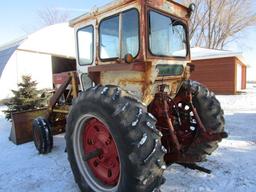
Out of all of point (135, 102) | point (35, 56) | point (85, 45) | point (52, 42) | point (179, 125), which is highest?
point (52, 42)

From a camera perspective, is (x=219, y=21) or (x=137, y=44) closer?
(x=137, y=44)

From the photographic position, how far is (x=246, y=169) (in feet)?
11.5

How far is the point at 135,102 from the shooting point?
2.38 m

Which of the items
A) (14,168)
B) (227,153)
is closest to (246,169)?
(227,153)

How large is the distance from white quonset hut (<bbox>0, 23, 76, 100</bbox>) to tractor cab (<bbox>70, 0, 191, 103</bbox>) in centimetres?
962

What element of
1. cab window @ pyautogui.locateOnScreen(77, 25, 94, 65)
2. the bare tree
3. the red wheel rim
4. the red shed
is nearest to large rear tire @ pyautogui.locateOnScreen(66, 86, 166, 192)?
the red wheel rim

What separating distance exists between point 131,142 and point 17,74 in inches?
451

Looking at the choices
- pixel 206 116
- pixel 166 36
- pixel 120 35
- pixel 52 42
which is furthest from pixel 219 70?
pixel 120 35

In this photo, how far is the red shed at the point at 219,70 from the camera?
1539 cm

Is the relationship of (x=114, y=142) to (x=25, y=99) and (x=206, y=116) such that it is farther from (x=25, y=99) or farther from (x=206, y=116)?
(x=25, y=99)

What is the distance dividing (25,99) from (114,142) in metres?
6.00

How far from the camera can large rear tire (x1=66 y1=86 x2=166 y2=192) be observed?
221cm

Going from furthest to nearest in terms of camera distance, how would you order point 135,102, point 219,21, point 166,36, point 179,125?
point 219,21
point 179,125
point 166,36
point 135,102

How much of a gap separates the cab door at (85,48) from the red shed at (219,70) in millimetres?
13673
